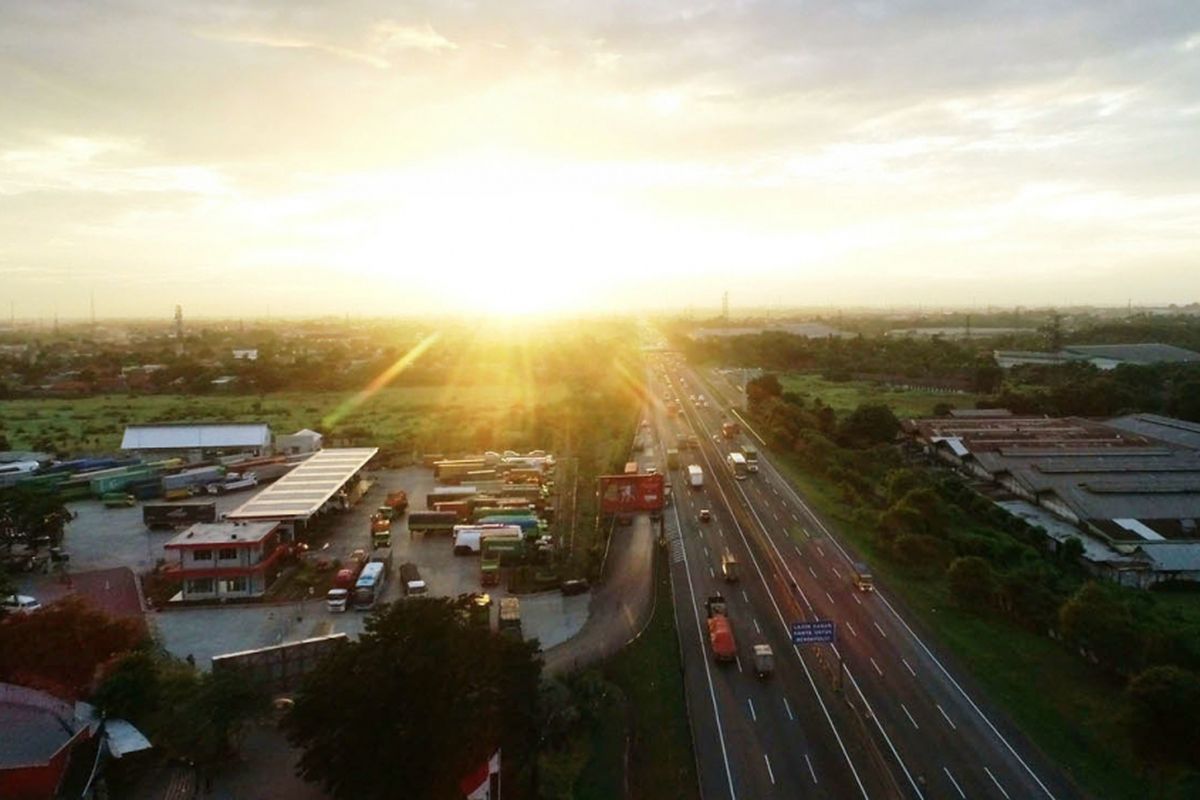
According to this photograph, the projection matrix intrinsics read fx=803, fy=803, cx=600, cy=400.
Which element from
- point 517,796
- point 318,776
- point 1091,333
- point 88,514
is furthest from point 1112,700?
point 1091,333

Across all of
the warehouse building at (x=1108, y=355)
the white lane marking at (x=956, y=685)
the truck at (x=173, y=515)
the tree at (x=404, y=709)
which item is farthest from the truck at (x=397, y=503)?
the warehouse building at (x=1108, y=355)

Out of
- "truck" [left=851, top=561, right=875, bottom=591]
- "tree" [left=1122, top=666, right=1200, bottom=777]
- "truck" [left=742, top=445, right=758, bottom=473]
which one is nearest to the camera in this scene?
"tree" [left=1122, top=666, right=1200, bottom=777]

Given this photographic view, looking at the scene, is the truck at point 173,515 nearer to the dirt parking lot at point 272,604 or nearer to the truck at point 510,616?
the dirt parking lot at point 272,604

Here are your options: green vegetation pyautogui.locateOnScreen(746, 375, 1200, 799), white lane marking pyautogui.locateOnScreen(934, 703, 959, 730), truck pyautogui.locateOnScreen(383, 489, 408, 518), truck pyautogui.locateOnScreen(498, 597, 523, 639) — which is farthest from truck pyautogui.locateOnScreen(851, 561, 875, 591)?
truck pyautogui.locateOnScreen(383, 489, 408, 518)

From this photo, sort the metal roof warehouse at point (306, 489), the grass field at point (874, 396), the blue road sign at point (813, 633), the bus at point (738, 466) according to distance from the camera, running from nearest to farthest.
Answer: the blue road sign at point (813, 633) → the metal roof warehouse at point (306, 489) → the bus at point (738, 466) → the grass field at point (874, 396)

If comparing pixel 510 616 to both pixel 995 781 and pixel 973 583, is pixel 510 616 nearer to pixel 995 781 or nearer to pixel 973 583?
pixel 995 781

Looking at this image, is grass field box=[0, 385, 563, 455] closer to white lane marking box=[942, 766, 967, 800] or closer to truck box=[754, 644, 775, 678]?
truck box=[754, 644, 775, 678]
